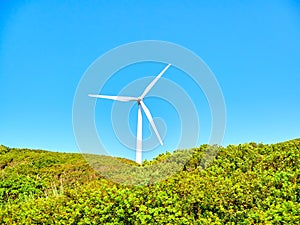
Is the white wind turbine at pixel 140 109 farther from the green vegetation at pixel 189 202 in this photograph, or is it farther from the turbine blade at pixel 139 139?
the green vegetation at pixel 189 202

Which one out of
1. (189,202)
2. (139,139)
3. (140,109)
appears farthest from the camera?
(140,109)

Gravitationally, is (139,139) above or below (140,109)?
below

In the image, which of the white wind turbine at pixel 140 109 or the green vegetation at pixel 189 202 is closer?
the green vegetation at pixel 189 202

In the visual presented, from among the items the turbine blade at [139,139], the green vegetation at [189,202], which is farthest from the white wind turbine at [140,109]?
the green vegetation at [189,202]

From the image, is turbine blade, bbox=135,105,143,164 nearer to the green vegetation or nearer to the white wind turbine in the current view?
the white wind turbine

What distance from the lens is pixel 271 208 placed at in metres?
8.52

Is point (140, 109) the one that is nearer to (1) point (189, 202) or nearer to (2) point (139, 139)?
(2) point (139, 139)

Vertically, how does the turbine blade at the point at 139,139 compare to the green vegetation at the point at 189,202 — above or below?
above

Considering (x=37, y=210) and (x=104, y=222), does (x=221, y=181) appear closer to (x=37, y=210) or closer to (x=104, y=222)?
(x=104, y=222)

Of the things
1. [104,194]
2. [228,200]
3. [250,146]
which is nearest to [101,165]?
[250,146]

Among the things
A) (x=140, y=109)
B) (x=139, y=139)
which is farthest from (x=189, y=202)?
(x=140, y=109)

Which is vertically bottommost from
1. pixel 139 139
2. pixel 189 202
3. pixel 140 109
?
pixel 189 202

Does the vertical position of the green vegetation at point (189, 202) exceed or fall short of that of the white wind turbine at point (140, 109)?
it falls short

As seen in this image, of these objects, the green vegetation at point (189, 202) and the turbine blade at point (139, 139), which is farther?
the turbine blade at point (139, 139)
